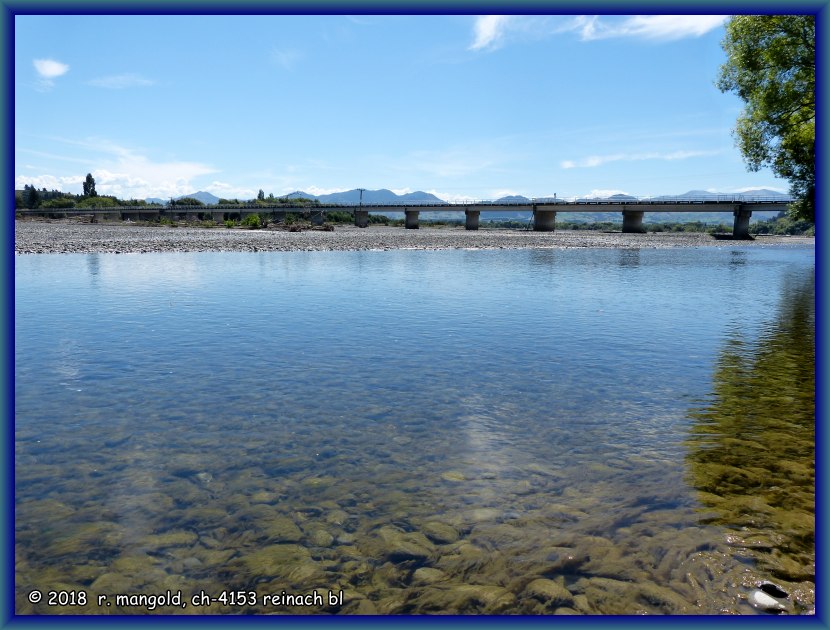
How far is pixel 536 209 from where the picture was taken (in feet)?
510

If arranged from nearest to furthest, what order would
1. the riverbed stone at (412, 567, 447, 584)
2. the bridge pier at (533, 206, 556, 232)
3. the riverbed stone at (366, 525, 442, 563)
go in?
the riverbed stone at (412, 567, 447, 584)
the riverbed stone at (366, 525, 442, 563)
the bridge pier at (533, 206, 556, 232)

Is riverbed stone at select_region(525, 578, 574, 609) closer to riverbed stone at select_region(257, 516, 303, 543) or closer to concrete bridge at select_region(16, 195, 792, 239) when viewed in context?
riverbed stone at select_region(257, 516, 303, 543)

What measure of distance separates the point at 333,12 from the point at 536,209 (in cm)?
15516

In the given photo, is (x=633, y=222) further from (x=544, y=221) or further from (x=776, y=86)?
(x=776, y=86)

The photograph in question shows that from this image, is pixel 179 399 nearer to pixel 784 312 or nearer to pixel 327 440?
pixel 327 440

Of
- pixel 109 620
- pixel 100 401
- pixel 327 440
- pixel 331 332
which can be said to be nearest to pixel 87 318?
pixel 331 332

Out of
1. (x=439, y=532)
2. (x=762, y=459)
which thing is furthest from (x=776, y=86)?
(x=439, y=532)

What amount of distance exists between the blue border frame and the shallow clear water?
1.01 m

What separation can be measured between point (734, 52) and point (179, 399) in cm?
3545

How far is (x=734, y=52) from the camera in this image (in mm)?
32094

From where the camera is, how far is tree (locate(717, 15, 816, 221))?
29.1m

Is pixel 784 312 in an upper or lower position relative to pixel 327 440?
upper

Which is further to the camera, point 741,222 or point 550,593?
point 741,222

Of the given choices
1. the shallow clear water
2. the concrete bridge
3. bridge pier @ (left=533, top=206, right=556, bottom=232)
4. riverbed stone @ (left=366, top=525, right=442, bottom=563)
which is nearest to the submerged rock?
the shallow clear water
